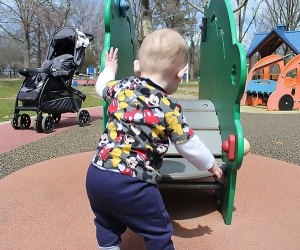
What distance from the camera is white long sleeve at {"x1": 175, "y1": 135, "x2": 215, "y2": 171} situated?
162 centimetres

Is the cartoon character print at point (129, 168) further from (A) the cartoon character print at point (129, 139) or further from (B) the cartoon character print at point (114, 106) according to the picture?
(B) the cartoon character print at point (114, 106)

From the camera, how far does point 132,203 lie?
5.15 ft

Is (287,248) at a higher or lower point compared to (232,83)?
lower

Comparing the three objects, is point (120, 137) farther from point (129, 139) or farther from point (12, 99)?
point (12, 99)

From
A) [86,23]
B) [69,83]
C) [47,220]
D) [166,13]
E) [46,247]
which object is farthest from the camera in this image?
[86,23]

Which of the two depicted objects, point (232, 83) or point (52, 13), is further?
point (52, 13)

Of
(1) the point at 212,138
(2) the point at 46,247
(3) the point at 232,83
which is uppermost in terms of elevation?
(3) the point at 232,83

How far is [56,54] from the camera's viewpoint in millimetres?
7137

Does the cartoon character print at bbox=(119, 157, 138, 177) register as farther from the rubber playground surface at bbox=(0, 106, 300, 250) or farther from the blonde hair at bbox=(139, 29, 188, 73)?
the rubber playground surface at bbox=(0, 106, 300, 250)

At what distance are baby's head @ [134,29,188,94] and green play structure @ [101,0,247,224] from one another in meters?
0.81

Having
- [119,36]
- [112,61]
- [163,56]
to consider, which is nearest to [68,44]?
[119,36]

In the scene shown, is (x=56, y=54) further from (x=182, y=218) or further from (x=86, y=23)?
(x=86, y=23)

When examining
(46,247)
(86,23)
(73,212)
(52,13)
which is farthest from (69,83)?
(86,23)

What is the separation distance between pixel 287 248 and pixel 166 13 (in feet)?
94.1
